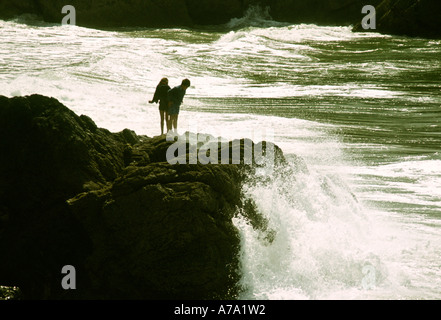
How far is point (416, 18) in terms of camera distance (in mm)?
27969

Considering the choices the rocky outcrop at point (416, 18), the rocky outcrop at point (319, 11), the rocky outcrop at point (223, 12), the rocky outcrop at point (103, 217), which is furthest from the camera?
the rocky outcrop at point (319, 11)

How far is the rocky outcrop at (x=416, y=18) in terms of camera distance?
2753 centimetres

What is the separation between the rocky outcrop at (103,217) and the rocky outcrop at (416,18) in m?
21.9

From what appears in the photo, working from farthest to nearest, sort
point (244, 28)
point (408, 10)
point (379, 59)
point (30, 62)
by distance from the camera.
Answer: point (244, 28) → point (408, 10) → point (379, 59) → point (30, 62)

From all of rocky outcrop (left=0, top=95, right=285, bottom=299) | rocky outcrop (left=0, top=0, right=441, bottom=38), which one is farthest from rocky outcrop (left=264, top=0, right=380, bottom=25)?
rocky outcrop (left=0, top=95, right=285, bottom=299)

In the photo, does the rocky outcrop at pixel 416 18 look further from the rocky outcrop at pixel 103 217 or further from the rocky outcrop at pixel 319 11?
the rocky outcrop at pixel 103 217

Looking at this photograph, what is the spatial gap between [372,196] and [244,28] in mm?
21566

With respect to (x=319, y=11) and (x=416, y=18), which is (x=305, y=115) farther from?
(x=319, y=11)

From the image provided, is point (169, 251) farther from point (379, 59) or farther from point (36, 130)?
point (379, 59)

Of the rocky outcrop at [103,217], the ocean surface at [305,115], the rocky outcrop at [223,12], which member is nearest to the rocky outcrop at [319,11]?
the rocky outcrop at [223,12]

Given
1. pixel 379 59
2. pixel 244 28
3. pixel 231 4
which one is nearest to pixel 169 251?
pixel 379 59

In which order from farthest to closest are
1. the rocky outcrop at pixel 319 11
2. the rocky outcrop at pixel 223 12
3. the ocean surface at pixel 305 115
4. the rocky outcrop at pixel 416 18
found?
the rocky outcrop at pixel 319 11 < the rocky outcrop at pixel 223 12 < the rocky outcrop at pixel 416 18 < the ocean surface at pixel 305 115

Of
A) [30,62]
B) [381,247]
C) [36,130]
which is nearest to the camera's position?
[36,130]
